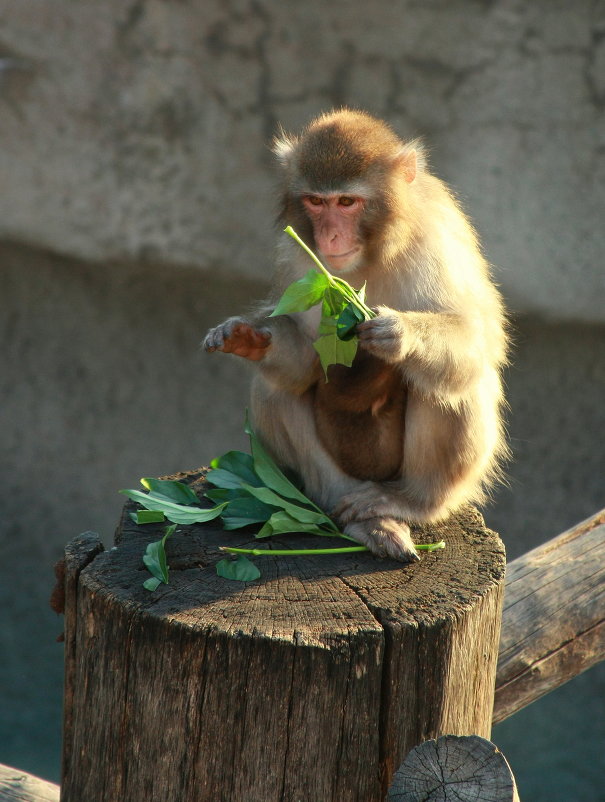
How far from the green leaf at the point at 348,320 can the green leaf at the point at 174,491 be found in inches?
29.6

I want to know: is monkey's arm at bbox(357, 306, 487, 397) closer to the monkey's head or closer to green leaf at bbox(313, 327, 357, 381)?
→ green leaf at bbox(313, 327, 357, 381)

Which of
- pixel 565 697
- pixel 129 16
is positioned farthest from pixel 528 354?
pixel 129 16

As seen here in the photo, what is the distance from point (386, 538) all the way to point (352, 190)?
1.14 m

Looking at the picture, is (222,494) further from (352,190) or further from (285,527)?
(352,190)

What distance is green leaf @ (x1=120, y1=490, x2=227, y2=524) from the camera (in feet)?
10.2

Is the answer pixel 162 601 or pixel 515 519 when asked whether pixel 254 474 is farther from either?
pixel 515 519

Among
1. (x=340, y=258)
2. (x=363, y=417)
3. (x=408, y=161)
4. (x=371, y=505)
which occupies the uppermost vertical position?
(x=408, y=161)

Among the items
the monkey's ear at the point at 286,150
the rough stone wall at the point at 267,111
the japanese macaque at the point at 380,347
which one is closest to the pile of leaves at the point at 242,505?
the japanese macaque at the point at 380,347

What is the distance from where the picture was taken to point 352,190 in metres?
3.33

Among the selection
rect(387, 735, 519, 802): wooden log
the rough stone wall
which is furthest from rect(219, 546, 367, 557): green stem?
the rough stone wall

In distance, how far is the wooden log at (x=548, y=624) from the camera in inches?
135

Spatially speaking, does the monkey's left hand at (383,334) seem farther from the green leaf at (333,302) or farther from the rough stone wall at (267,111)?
the rough stone wall at (267,111)

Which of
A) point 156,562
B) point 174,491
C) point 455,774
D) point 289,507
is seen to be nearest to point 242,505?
point 289,507

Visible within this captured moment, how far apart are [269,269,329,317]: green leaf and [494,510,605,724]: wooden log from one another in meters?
1.28
